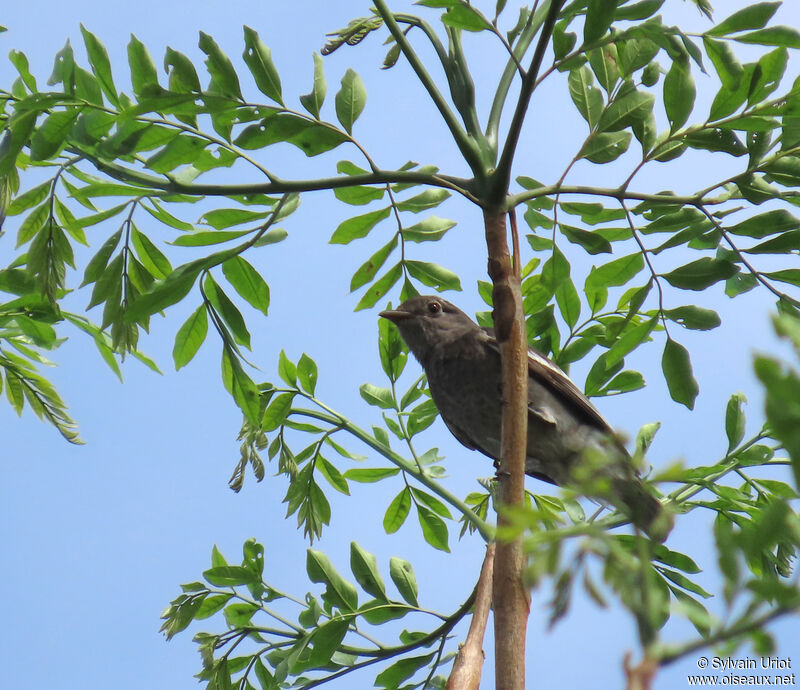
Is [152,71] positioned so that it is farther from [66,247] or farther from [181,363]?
[181,363]

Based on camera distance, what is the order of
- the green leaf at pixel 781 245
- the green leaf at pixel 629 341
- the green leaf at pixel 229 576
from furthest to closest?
the green leaf at pixel 229 576, the green leaf at pixel 629 341, the green leaf at pixel 781 245

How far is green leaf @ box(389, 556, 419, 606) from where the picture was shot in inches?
136

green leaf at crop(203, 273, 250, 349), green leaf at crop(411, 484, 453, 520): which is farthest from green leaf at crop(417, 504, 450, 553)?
green leaf at crop(203, 273, 250, 349)

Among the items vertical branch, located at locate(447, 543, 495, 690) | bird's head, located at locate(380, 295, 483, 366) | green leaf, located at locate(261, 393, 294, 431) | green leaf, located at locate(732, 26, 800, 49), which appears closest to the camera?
vertical branch, located at locate(447, 543, 495, 690)

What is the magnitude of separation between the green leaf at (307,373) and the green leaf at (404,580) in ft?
2.67

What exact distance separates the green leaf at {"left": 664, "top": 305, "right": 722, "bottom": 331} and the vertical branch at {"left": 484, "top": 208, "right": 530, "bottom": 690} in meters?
1.04

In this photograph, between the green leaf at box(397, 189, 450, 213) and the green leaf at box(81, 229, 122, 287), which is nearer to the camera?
the green leaf at box(81, 229, 122, 287)

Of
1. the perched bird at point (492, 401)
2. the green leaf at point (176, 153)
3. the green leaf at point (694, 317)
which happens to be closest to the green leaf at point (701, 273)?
the green leaf at point (694, 317)

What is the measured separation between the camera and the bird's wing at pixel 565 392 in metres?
4.49

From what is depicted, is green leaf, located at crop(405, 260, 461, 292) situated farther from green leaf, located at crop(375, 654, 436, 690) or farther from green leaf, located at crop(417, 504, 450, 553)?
green leaf, located at crop(375, 654, 436, 690)

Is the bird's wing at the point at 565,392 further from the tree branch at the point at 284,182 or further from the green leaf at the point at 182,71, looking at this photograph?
the green leaf at the point at 182,71

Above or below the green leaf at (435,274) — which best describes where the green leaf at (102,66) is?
above

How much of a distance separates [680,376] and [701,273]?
1.26ft

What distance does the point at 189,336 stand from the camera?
3.23m
